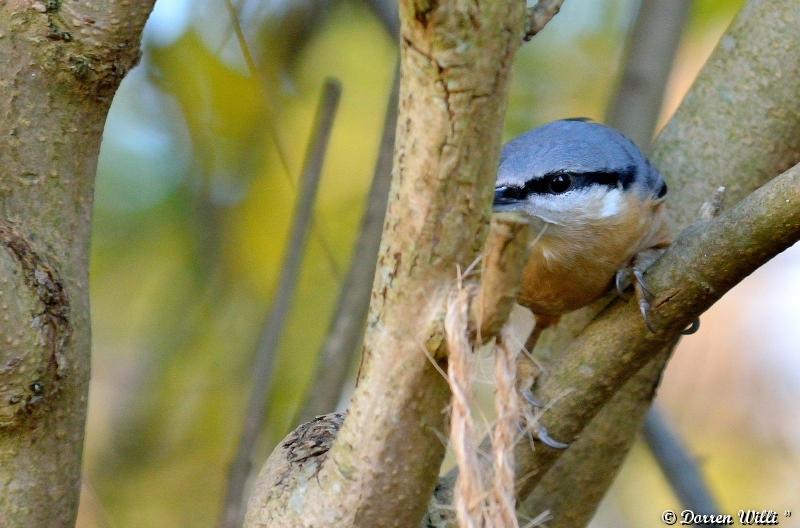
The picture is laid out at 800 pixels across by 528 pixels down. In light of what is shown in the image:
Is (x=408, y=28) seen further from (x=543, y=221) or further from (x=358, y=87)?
(x=358, y=87)

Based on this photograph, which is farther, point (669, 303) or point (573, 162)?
point (573, 162)

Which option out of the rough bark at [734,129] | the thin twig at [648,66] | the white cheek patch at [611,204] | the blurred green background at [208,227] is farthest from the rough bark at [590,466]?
the blurred green background at [208,227]

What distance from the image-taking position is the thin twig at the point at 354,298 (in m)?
1.64

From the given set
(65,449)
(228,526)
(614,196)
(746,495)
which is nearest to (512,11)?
(65,449)

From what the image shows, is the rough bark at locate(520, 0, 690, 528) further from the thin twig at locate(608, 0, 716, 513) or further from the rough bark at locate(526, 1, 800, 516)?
the thin twig at locate(608, 0, 716, 513)

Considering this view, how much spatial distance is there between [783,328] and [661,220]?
1.46 metres

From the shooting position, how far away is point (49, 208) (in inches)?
41.6

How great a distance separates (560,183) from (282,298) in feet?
1.76

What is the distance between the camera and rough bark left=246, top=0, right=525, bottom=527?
0.67 meters

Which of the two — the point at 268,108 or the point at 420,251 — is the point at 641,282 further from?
the point at 268,108

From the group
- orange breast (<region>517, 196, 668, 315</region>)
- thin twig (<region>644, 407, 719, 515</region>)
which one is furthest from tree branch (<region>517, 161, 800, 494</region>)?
thin twig (<region>644, 407, 719, 515</region>)

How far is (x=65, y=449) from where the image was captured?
1.07 m

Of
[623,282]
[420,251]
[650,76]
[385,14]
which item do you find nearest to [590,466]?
[623,282]

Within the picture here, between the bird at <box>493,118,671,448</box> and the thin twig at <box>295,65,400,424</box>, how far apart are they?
9.5 inches
